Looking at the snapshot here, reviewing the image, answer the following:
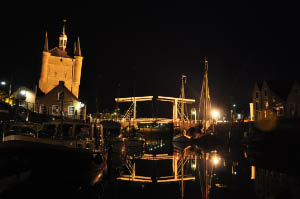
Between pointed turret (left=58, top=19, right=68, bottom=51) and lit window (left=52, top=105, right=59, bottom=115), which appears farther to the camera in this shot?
pointed turret (left=58, top=19, right=68, bottom=51)

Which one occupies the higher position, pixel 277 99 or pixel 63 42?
pixel 63 42

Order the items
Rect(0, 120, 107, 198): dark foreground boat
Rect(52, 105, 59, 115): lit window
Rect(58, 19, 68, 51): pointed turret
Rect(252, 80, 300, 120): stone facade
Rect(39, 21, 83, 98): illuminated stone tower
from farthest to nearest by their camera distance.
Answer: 1. Rect(58, 19, 68, 51): pointed turret
2. Rect(39, 21, 83, 98): illuminated stone tower
3. Rect(52, 105, 59, 115): lit window
4. Rect(252, 80, 300, 120): stone facade
5. Rect(0, 120, 107, 198): dark foreground boat

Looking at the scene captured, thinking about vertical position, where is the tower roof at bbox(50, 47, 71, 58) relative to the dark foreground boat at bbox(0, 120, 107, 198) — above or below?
above

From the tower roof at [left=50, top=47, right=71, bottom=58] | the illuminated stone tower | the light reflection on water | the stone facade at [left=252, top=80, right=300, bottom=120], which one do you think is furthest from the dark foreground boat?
the tower roof at [left=50, top=47, right=71, bottom=58]

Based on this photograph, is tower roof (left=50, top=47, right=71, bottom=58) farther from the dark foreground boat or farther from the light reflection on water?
the dark foreground boat

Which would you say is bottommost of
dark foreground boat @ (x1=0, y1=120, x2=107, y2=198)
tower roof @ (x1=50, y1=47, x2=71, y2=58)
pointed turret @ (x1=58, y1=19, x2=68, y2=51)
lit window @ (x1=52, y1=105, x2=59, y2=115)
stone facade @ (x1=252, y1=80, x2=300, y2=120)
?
dark foreground boat @ (x1=0, y1=120, x2=107, y2=198)

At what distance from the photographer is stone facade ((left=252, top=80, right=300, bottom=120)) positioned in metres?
46.2

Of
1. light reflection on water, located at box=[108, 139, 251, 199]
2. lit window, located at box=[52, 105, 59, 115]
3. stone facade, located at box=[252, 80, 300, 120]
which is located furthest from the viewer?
lit window, located at box=[52, 105, 59, 115]

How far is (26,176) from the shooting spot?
12297mm

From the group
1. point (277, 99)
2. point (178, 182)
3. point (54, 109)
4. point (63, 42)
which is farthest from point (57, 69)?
point (178, 182)

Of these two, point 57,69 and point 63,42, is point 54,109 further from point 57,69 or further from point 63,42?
point 63,42

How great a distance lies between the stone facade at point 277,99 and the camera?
1817 inches

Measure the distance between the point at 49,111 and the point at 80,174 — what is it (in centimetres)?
3806

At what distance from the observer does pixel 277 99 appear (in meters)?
50.4
